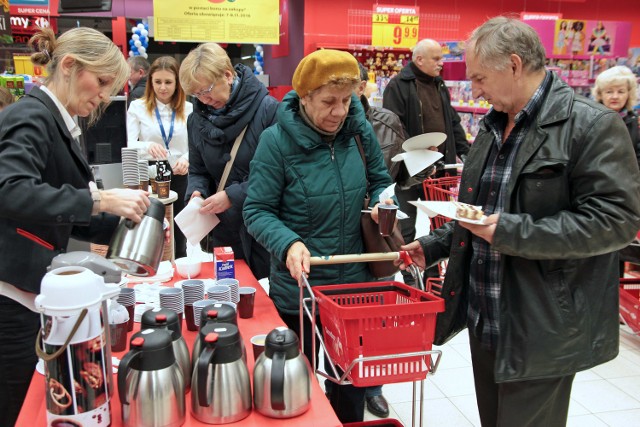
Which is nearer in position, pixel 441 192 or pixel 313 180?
pixel 313 180

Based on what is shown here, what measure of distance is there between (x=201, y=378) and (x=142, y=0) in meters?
12.7

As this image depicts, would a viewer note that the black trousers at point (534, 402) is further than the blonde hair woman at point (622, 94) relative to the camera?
No

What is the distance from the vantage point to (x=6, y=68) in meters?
5.97

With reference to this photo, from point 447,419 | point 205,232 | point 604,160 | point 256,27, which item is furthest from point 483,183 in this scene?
point 256,27

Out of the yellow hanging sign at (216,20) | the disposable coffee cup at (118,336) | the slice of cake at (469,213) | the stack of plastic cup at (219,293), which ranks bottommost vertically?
the disposable coffee cup at (118,336)

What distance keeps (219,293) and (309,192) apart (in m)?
0.56

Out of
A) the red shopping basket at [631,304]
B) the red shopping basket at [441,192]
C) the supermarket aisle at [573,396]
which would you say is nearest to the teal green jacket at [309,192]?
the supermarket aisle at [573,396]

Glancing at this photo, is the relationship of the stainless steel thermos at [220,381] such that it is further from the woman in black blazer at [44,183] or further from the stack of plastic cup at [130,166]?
the stack of plastic cup at [130,166]

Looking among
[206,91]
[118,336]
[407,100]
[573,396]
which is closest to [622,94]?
[407,100]

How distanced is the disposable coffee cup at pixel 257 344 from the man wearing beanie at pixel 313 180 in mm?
370

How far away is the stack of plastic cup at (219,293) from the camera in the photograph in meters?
2.32

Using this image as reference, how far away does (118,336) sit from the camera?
6.65 ft

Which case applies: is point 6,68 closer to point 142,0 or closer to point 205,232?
point 205,232

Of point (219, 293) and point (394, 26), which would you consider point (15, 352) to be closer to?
point (219, 293)
